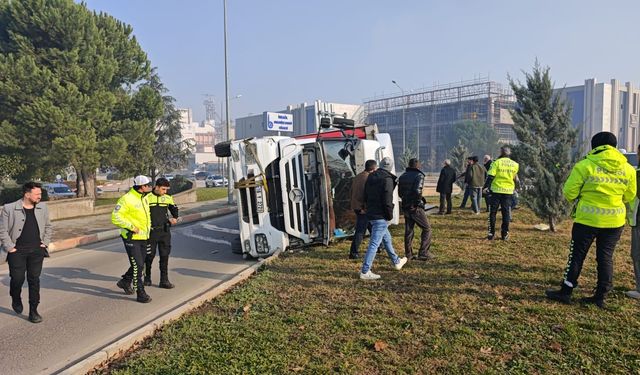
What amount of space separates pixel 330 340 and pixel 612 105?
344 ft

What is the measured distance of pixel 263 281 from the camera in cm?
628

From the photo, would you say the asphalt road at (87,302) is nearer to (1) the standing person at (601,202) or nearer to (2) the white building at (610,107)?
(1) the standing person at (601,202)

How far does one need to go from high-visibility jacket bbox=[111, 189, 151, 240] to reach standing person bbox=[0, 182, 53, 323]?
0.78 meters

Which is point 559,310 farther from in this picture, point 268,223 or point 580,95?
point 580,95

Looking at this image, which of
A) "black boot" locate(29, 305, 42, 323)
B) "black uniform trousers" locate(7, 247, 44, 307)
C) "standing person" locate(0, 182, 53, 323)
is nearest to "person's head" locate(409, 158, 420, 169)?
"standing person" locate(0, 182, 53, 323)

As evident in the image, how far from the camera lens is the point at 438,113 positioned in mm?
89438

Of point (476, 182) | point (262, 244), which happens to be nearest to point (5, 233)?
point (262, 244)

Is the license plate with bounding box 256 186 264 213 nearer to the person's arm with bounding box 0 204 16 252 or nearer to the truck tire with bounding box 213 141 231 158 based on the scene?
the truck tire with bounding box 213 141 231 158

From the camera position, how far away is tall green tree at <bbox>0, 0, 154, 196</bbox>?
16750mm

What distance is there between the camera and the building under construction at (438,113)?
270ft

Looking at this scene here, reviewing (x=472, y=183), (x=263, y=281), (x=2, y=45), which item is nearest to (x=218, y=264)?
(x=263, y=281)

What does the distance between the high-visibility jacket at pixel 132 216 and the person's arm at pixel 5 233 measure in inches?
43.2

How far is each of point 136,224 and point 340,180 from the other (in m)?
3.99

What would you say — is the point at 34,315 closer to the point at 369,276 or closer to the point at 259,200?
the point at 259,200
